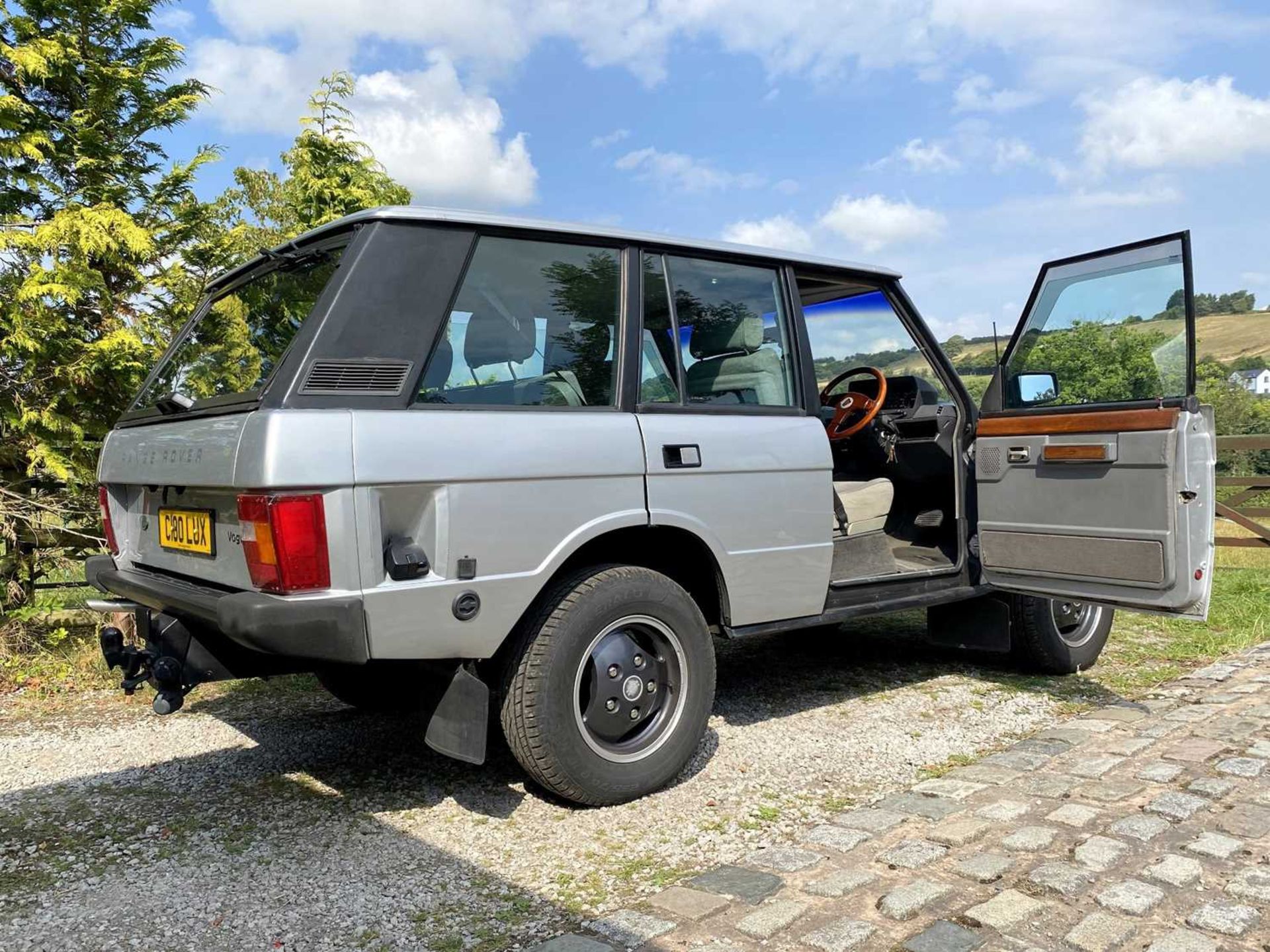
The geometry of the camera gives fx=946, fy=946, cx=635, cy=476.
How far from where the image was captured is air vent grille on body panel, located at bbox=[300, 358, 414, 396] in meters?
2.82

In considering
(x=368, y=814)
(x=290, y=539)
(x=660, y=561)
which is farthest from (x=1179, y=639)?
(x=290, y=539)

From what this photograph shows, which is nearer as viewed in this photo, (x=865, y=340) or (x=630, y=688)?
(x=630, y=688)

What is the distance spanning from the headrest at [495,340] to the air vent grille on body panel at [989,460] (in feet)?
7.37

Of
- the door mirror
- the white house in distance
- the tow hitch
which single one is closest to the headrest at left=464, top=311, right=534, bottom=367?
the tow hitch

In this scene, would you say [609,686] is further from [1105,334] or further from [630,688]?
[1105,334]

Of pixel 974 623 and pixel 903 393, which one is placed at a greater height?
pixel 903 393

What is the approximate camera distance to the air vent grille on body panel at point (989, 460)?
429cm

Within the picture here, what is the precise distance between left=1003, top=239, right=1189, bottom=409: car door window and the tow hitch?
3.70 m

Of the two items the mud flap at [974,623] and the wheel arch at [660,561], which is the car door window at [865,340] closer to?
the mud flap at [974,623]

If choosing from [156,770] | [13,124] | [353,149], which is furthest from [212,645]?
[353,149]

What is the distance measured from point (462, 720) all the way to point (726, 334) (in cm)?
192

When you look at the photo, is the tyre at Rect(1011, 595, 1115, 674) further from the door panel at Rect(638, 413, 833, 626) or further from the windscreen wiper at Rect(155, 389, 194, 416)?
the windscreen wiper at Rect(155, 389, 194, 416)

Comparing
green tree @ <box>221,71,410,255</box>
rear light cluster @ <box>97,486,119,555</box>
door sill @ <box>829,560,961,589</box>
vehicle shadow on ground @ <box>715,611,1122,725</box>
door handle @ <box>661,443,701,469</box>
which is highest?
green tree @ <box>221,71,410,255</box>

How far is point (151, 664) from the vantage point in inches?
123
